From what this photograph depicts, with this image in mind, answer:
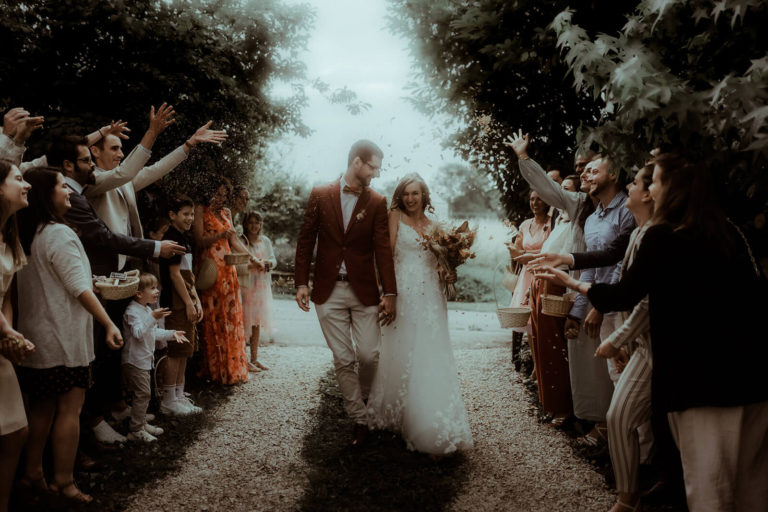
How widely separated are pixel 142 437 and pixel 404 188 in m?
3.11

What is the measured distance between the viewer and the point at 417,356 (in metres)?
4.96

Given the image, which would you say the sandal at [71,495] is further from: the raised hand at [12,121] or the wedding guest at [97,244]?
the raised hand at [12,121]

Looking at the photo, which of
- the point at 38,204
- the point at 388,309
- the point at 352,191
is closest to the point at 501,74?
the point at 352,191

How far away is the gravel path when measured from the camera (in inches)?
161

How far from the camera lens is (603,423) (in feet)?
17.4

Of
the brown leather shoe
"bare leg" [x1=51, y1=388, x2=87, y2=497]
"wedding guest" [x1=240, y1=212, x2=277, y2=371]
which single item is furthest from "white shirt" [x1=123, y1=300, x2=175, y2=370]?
"wedding guest" [x1=240, y1=212, x2=277, y2=371]

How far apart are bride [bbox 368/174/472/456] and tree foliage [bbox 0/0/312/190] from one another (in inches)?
112

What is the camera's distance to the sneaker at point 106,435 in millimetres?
4941

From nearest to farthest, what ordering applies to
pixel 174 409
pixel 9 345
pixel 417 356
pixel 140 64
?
pixel 9 345, pixel 417 356, pixel 174 409, pixel 140 64

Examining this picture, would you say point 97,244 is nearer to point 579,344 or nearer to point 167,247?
point 167,247

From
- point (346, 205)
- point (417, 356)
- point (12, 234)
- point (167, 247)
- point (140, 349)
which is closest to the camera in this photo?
point (12, 234)

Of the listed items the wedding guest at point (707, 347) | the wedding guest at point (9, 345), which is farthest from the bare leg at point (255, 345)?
the wedding guest at point (707, 347)

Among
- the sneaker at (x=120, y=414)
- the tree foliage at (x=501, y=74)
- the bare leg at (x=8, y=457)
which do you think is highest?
the tree foliage at (x=501, y=74)

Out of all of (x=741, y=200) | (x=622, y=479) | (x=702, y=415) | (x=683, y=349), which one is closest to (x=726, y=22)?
(x=741, y=200)
